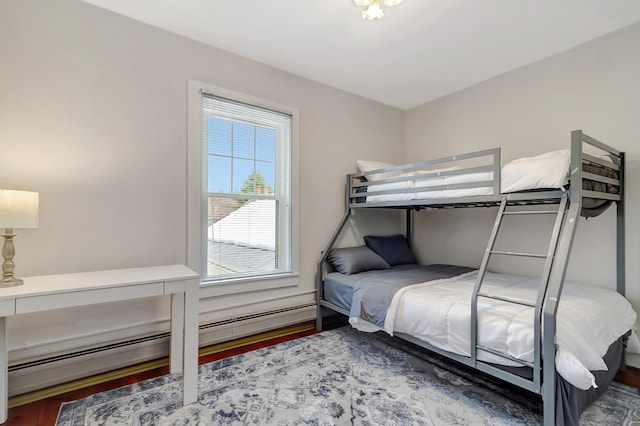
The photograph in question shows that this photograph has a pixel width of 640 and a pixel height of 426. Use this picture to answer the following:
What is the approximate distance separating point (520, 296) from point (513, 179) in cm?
78

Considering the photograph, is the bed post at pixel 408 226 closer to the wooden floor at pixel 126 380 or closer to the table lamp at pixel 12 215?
the wooden floor at pixel 126 380

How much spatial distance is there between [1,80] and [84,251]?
44.0 inches

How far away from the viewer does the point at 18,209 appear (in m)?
1.50

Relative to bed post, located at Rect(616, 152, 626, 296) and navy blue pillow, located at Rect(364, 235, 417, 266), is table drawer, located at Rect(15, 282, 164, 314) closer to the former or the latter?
navy blue pillow, located at Rect(364, 235, 417, 266)

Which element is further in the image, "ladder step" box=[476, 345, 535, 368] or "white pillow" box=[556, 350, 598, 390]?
"ladder step" box=[476, 345, 535, 368]

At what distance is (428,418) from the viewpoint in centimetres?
163

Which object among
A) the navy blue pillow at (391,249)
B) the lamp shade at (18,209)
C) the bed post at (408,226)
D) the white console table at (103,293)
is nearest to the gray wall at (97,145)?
the white console table at (103,293)

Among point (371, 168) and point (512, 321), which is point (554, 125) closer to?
point (371, 168)

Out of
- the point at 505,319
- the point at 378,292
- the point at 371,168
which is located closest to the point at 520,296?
the point at 505,319

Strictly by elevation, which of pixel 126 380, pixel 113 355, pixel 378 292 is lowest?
pixel 126 380

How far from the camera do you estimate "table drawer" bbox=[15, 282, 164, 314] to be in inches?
55.6

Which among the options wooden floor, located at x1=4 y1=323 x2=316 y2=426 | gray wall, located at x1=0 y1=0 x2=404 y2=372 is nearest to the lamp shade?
gray wall, located at x1=0 y1=0 x2=404 y2=372

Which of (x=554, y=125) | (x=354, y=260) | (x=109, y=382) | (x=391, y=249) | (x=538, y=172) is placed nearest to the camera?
(x=538, y=172)

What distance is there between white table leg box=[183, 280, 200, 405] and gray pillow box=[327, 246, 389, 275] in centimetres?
154
